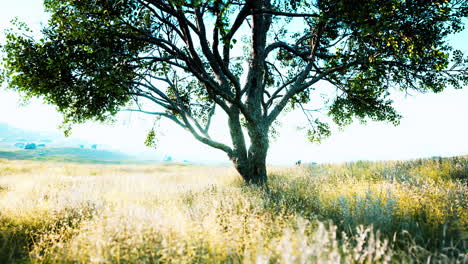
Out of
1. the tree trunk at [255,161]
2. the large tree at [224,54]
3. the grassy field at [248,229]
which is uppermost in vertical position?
the large tree at [224,54]

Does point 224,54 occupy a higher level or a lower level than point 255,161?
higher

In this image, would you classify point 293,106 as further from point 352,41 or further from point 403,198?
point 403,198

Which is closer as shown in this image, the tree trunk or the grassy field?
the grassy field

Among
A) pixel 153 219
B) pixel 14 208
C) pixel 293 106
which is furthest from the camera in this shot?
pixel 293 106

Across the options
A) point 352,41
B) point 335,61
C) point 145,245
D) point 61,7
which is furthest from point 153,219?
point 352,41

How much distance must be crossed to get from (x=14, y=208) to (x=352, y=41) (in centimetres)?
1240

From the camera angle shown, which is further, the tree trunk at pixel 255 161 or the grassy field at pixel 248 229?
the tree trunk at pixel 255 161

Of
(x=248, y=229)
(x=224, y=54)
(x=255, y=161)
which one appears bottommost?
(x=248, y=229)

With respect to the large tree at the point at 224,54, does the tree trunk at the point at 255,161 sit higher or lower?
lower

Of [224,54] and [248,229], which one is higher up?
[224,54]

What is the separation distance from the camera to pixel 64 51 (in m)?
7.40

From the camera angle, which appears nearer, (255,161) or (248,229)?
(248,229)

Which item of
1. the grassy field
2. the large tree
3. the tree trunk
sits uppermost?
the large tree

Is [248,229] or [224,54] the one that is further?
[224,54]
